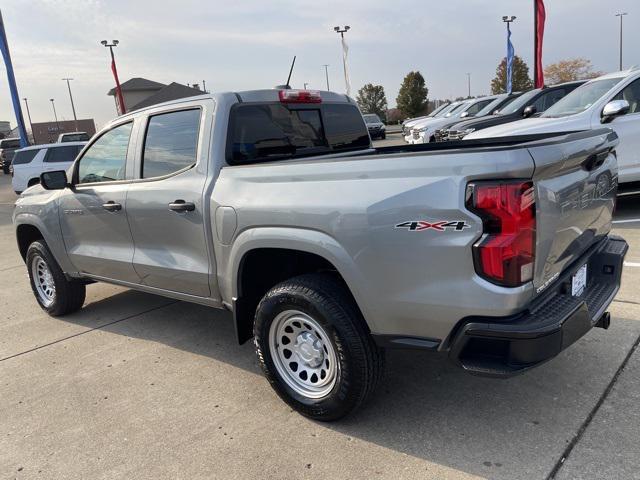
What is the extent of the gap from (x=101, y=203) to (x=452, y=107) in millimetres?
18182

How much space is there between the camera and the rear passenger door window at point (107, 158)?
4051 millimetres

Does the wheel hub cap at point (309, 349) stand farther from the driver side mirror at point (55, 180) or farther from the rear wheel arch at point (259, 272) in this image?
the driver side mirror at point (55, 180)

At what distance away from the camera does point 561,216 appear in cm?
247

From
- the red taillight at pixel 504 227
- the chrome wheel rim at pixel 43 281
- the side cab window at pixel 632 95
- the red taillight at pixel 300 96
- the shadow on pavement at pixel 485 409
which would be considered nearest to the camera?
the red taillight at pixel 504 227

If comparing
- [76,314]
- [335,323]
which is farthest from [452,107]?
[335,323]

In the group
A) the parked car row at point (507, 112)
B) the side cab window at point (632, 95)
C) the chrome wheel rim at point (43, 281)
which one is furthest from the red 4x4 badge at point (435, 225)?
the parked car row at point (507, 112)

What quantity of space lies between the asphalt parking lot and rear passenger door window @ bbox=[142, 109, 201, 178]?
146 centimetres

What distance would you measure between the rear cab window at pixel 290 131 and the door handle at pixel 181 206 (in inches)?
14.6

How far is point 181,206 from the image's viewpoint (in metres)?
3.40


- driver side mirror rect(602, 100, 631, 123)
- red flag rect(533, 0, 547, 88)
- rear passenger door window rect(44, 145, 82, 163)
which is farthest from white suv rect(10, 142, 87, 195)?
red flag rect(533, 0, 547, 88)

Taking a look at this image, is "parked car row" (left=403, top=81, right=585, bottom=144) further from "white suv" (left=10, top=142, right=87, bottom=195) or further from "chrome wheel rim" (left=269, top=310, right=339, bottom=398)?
"white suv" (left=10, top=142, right=87, bottom=195)

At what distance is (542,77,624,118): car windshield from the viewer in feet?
23.6

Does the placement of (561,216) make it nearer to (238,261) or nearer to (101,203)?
(238,261)

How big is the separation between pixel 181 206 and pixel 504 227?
2058 millimetres
